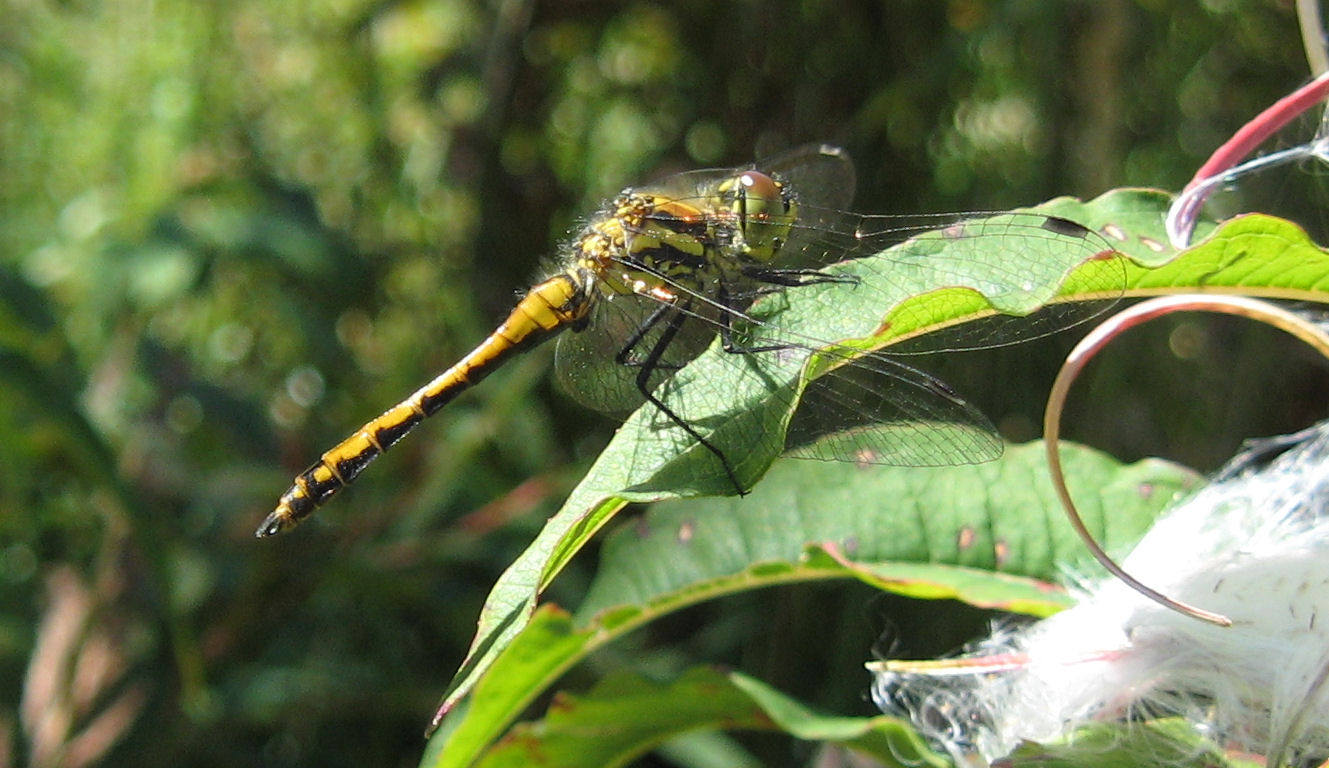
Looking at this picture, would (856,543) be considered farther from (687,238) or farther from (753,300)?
(687,238)

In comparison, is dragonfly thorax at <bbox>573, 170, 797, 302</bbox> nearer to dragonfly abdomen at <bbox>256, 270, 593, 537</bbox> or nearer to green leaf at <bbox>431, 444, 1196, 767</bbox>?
dragonfly abdomen at <bbox>256, 270, 593, 537</bbox>

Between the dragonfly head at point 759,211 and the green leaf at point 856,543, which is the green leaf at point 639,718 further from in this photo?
the dragonfly head at point 759,211

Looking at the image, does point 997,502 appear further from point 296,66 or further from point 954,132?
point 296,66

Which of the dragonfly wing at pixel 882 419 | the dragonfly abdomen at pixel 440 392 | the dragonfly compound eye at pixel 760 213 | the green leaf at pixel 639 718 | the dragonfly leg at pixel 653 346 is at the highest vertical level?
the dragonfly abdomen at pixel 440 392

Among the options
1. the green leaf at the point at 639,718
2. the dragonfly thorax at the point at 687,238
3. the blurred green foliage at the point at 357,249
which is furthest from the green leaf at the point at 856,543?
the blurred green foliage at the point at 357,249

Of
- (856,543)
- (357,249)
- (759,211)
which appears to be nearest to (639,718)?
(856,543)

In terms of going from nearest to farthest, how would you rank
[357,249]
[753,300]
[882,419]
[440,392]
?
[882,419] → [753,300] → [440,392] → [357,249]

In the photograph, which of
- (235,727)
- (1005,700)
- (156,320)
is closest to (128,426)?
(156,320)
